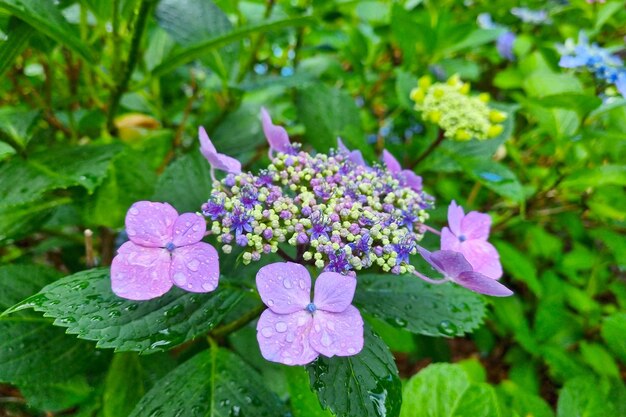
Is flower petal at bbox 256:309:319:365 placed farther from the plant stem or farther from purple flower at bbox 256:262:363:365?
the plant stem

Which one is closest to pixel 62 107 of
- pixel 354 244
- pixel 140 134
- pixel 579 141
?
pixel 140 134

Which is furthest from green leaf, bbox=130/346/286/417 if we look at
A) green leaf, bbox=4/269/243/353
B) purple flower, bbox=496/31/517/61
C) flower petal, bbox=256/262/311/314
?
purple flower, bbox=496/31/517/61

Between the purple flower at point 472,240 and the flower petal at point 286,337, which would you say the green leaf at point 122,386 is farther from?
the purple flower at point 472,240

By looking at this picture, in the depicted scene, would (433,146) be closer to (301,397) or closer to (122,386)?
(301,397)

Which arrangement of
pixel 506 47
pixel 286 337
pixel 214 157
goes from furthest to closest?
pixel 506 47
pixel 214 157
pixel 286 337

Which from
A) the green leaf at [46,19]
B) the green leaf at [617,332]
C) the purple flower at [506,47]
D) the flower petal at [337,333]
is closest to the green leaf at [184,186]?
the green leaf at [46,19]

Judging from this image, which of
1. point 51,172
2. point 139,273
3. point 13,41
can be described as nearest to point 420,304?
point 139,273
